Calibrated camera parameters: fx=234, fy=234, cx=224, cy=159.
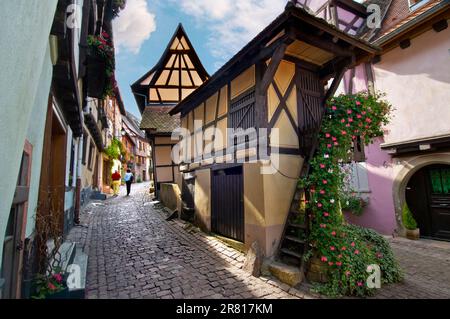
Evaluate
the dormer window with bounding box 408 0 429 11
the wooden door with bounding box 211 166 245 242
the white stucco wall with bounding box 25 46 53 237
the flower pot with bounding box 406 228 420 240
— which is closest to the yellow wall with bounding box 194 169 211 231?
the wooden door with bounding box 211 166 245 242

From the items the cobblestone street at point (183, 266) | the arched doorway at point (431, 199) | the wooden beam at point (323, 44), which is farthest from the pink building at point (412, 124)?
the wooden beam at point (323, 44)

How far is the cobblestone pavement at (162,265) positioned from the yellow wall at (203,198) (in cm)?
44

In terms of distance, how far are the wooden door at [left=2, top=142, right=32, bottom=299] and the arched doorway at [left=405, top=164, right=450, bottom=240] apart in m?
9.87

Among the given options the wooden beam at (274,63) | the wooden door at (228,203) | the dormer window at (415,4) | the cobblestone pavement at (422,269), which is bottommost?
the cobblestone pavement at (422,269)

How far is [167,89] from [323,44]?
370 inches

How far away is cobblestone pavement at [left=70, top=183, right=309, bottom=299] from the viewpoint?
368 centimetres

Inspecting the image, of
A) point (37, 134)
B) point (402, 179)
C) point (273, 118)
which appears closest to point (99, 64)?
point (37, 134)

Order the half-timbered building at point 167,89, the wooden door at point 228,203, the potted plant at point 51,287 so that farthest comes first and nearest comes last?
the half-timbered building at point 167,89, the wooden door at point 228,203, the potted plant at point 51,287

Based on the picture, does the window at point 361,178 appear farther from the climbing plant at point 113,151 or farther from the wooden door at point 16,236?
the climbing plant at point 113,151

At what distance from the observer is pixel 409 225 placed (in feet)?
24.0

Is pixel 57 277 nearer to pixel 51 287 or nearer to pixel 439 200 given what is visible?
pixel 51 287

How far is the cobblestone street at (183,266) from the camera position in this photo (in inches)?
146
